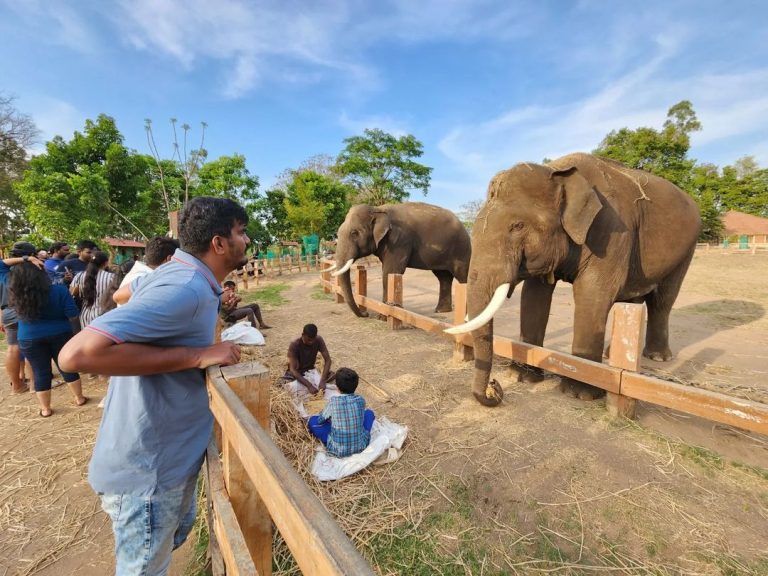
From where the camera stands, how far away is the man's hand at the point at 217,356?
1.47 m

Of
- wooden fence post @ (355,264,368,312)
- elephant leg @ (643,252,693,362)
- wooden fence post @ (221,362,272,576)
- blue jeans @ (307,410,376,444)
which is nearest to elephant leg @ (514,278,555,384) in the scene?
elephant leg @ (643,252,693,362)

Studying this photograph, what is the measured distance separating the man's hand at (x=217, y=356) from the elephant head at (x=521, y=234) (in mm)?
2367

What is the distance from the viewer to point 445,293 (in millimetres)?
9328

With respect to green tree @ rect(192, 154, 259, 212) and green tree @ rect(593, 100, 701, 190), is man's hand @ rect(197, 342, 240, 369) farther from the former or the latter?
green tree @ rect(593, 100, 701, 190)

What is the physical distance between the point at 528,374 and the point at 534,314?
2.39ft

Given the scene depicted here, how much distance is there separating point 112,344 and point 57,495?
2.79 metres

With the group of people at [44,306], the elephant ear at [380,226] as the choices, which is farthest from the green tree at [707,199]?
the group of people at [44,306]

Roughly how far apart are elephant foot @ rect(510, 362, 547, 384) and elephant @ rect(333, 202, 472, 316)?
150 inches

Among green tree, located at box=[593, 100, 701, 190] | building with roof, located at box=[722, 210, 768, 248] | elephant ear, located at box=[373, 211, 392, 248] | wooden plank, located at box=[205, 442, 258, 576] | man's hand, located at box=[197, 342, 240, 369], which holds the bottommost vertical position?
wooden plank, located at box=[205, 442, 258, 576]

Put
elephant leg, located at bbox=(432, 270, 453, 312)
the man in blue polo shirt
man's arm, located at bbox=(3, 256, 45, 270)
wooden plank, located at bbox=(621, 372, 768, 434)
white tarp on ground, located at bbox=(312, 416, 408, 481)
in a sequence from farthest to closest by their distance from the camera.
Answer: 1. elephant leg, located at bbox=(432, 270, 453, 312)
2. man's arm, located at bbox=(3, 256, 45, 270)
3. white tarp on ground, located at bbox=(312, 416, 408, 481)
4. wooden plank, located at bbox=(621, 372, 768, 434)
5. the man in blue polo shirt

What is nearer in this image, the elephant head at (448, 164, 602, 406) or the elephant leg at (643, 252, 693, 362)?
the elephant head at (448, 164, 602, 406)

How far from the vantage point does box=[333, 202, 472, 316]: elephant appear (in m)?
7.94

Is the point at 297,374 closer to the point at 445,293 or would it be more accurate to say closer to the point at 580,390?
the point at 580,390

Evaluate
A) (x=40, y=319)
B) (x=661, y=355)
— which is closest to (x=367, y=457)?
(x=40, y=319)
